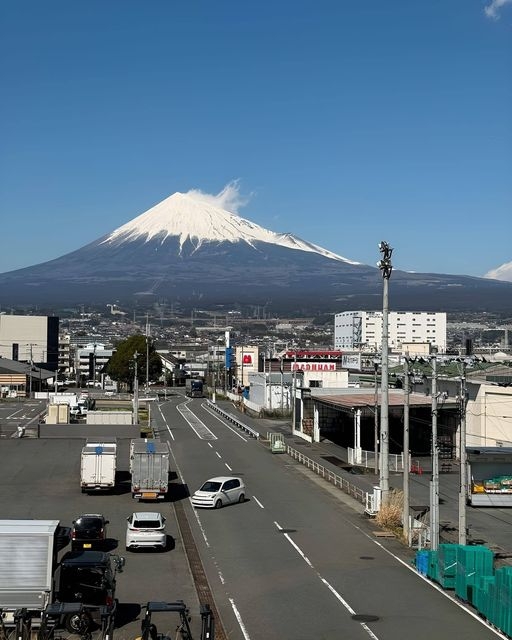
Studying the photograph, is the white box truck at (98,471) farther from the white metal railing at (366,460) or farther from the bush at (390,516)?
the white metal railing at (366,460)

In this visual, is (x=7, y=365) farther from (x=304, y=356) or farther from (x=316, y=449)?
(x=316, y=449)

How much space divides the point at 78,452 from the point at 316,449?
14903 mm

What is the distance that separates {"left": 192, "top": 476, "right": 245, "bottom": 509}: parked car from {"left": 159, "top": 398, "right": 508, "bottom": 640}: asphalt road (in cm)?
49

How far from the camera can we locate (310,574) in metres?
25.0

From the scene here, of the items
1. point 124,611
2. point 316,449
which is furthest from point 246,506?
point 316,449

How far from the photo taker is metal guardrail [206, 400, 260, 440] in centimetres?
6944

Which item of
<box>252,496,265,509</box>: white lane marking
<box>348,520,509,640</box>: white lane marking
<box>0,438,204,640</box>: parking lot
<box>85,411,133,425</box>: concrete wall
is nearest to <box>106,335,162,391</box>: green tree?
<box>85,411,133,425</box>: concrete wall

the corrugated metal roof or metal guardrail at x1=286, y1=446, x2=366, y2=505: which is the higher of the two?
the corrugated metal roof

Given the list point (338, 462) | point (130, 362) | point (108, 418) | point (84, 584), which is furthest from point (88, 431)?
point (130, 362)

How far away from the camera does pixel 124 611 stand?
829 inches

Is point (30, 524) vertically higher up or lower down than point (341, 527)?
higher up

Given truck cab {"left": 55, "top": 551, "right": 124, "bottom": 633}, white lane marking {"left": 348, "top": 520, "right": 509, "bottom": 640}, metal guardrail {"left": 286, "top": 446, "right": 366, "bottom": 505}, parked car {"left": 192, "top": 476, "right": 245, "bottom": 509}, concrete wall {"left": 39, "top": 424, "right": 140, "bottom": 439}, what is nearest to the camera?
white lane marking {"left": 348, "top": 520, "right": 509, "bottom": 640}

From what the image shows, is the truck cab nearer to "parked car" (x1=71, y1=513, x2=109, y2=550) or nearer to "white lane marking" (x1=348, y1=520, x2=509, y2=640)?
"parked car" (x1=71, y1=513, x2=109, y2=550)

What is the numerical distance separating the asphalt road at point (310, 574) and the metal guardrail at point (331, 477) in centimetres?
69
